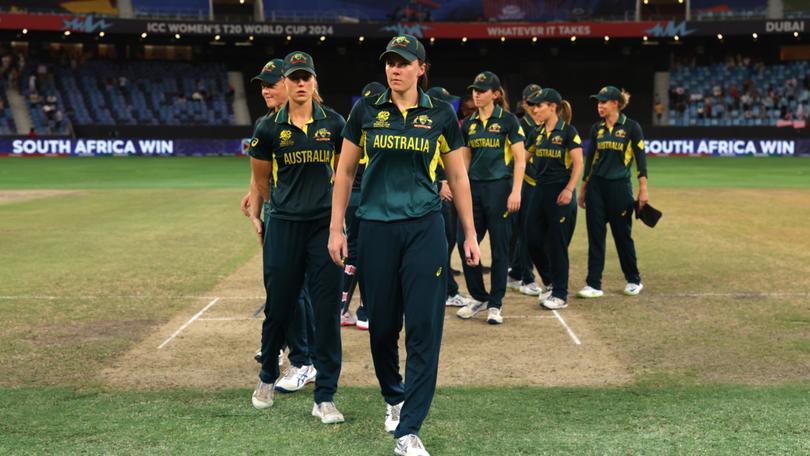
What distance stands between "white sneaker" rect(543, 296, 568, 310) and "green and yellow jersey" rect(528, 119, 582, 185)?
134 centimetres

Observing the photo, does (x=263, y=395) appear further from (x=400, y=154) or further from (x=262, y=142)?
(x=400, y=154)

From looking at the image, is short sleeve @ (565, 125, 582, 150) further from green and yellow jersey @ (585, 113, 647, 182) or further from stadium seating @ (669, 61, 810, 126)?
stadium seating @ (669, 61, 810, 126)

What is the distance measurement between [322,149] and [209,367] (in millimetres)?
2255

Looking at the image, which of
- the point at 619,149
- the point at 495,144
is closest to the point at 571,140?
the point at 619,149

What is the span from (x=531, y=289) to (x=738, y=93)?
44.6 m

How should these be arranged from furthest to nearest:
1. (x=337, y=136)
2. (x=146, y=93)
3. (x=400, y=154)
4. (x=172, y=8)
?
(x=172, y=8) < (x=146, y=93) < (x=337, y=136) < (x=400, y=154)

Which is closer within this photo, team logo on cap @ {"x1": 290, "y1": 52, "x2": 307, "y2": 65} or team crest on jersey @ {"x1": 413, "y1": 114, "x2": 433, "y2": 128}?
team crest on jersey @ {"x1": 413, "y1": 114, "x2": 433, "y2": 128}

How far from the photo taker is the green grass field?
17.3ft

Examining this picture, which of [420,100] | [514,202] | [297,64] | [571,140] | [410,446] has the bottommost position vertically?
[410,446]

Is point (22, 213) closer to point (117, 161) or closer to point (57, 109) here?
point (117, 161)

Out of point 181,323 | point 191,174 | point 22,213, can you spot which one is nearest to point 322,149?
point 181,323

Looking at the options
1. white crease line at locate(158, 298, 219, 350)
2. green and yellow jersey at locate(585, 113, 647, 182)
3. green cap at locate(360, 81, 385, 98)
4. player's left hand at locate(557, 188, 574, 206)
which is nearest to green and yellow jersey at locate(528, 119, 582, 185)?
player's left hand at locate(557, 188, 574, 206)

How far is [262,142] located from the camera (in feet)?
19.4

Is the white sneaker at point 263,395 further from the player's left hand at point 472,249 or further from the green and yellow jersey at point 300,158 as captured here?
the player's left hand at point 472,249
